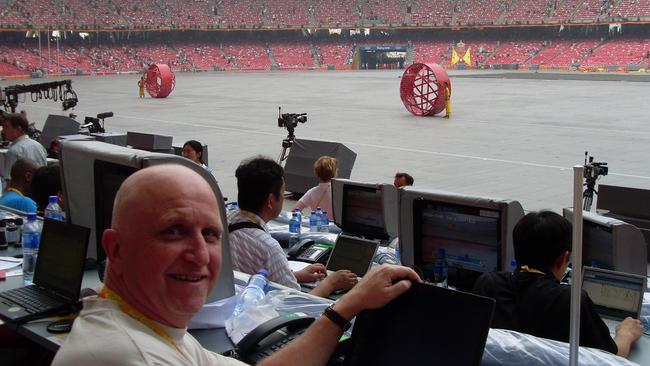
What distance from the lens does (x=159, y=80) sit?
3816 cm

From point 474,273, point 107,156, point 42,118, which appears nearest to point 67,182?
point 107,156

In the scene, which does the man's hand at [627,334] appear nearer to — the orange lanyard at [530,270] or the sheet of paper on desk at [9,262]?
the orange lanyard at [530,270]

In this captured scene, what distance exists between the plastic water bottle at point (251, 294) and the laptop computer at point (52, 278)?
924 mm

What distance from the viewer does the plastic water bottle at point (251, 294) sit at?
3.70 meters

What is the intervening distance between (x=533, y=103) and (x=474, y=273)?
28964mm

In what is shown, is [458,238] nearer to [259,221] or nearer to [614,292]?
[614,292]

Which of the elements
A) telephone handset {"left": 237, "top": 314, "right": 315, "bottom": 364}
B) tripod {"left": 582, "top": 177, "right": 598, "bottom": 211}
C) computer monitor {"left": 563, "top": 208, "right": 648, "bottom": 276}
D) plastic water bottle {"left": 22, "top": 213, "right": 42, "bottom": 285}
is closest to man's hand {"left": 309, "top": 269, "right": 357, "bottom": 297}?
telephone handset {"left": 237, "top": 314, "right": 315, "bottom": 364}

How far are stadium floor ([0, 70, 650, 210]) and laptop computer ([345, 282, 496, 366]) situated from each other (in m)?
10.8

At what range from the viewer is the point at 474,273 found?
505 cm

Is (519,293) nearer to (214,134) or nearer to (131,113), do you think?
(214,134)

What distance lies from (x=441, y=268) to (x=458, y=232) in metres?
0.26

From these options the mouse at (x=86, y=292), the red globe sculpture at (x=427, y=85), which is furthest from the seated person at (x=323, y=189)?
the red globe sculpture at (x=427, y=85)

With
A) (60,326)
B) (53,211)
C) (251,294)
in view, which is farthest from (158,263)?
(53,211)

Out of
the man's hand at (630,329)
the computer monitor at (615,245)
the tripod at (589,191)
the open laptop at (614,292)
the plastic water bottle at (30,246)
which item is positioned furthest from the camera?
the tripod at (589,191)
